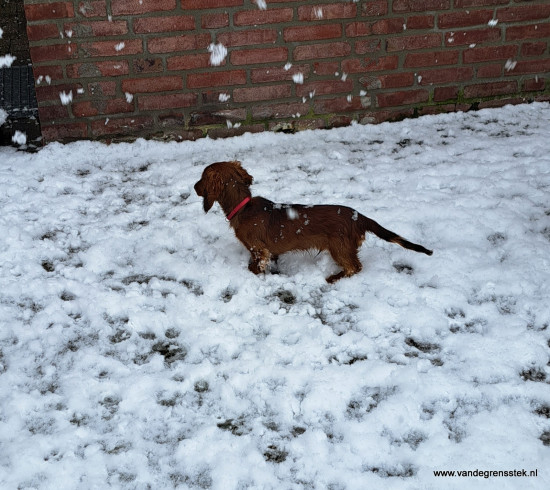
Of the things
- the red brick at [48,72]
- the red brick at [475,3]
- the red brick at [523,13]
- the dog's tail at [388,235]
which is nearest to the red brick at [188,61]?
the red brick at [48,72]

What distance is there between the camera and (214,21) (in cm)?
397

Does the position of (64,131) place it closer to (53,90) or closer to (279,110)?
(53,90)

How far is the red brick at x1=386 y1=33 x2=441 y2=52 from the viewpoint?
14.0 ft

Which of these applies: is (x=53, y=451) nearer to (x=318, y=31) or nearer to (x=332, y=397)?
(x=332, y=397)

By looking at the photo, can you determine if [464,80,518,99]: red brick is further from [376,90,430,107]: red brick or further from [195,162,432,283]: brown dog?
[195,162,432,283]: brown dog

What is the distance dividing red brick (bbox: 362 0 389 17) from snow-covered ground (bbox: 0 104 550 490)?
1167 mm

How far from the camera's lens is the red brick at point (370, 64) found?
4.27m

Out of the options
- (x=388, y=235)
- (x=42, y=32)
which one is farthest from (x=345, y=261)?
(x=42, y=32)

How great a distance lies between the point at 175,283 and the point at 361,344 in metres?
1.00

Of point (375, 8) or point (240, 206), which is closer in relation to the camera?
point (240, 206)

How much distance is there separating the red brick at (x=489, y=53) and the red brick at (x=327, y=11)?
102cm

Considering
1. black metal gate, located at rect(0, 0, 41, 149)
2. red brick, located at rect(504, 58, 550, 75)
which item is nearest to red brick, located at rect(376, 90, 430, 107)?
red brick, located at rect(504, 58, 550, 75)

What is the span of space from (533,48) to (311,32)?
6.06ft

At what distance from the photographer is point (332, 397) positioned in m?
2.11
